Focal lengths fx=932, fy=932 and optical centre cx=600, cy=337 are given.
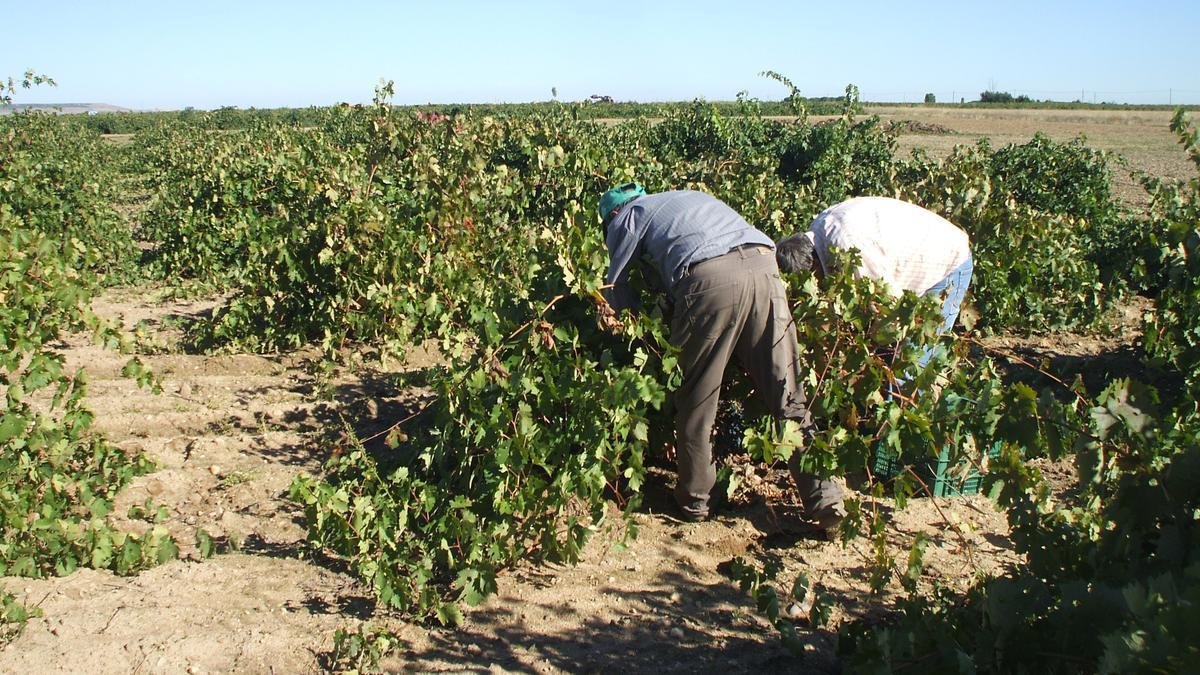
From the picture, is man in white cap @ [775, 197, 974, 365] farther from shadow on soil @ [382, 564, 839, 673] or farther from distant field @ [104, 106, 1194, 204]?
distant field @ [104, 106, 1194, 204]

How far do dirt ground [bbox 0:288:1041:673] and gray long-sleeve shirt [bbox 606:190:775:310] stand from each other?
117 centimetres

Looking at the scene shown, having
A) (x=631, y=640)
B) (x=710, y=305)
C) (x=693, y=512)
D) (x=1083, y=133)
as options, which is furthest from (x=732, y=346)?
(x=1083, y=133)

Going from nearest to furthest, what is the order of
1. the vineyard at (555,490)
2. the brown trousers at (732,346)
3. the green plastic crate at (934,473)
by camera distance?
1. the vineyard at (555,490)
2. the brown trousers at (732,346)
3. the green plastic crate at (934,473)

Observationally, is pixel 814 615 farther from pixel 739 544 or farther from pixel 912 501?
pixel 912 501

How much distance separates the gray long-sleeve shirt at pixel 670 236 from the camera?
3789mm

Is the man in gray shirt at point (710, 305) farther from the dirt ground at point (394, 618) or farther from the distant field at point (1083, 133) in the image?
the distant field at point (1083, 133)

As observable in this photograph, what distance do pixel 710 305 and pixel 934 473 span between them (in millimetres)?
1589

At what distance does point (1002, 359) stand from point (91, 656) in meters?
6.27

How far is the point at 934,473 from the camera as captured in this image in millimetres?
4508

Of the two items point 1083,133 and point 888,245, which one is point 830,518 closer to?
point 888,245

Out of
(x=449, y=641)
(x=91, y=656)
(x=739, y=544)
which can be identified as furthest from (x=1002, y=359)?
(x=91, y=656)

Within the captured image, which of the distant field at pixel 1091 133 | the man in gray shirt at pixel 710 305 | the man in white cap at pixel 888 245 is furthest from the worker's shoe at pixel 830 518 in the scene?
the distant field at pixel 1091 133

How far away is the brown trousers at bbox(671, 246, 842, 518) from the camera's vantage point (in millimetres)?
3775

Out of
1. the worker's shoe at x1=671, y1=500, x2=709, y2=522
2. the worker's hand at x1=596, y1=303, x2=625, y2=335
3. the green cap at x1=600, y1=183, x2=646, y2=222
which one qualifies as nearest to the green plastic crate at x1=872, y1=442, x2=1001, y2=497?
the worker's shoe at x1=671, y1=500, x2=709, y2=522
